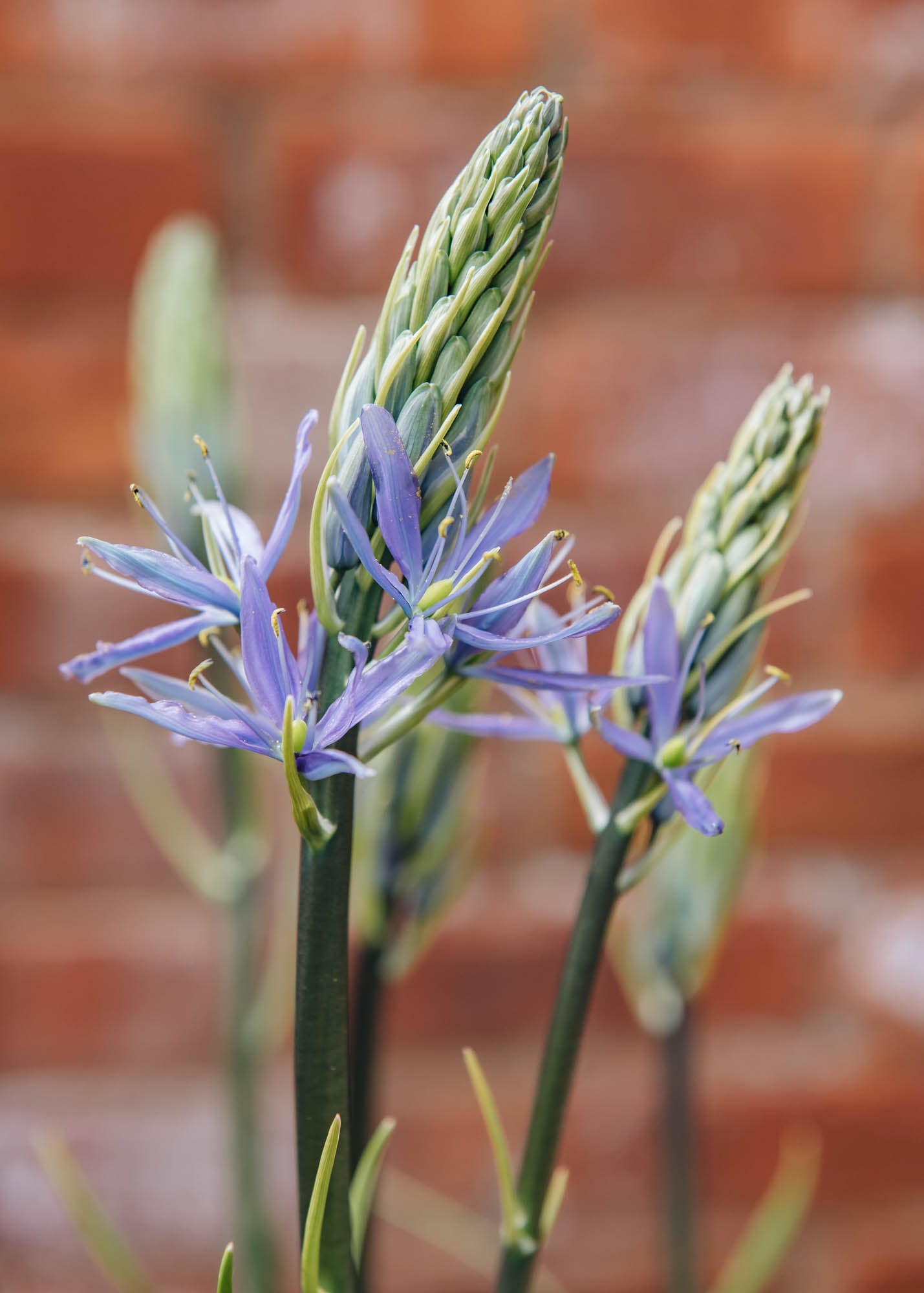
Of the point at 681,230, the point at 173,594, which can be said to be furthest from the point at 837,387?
the point at 173,594

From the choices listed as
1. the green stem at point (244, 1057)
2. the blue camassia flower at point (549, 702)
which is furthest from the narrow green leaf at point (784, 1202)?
the blue camassia flower at point (549, 702)

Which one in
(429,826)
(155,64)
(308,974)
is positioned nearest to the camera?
(308,974)

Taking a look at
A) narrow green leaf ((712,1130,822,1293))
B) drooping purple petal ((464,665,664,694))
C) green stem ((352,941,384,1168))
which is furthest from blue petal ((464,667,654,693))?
narrow green leaf ((712,1130,822,1293))

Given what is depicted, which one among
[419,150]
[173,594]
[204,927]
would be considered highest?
[419,150]

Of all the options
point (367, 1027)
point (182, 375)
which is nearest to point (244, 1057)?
point (367, 1027)

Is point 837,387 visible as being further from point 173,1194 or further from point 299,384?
point 173,1194

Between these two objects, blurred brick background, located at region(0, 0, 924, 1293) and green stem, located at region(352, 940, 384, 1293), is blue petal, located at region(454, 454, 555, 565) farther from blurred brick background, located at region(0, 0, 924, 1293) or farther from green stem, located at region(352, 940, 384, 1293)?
blurred brick background, located at region(0, 0, 924, 1293)

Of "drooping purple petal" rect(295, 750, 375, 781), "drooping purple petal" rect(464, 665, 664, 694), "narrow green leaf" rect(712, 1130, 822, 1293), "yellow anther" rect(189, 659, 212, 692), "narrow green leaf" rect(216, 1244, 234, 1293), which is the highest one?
"yellow anther" rect(189, 659, 212, 692)
